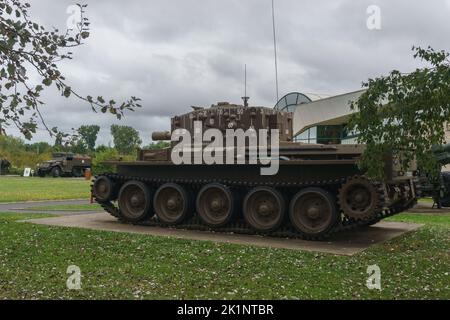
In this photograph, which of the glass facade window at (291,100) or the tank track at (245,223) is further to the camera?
the glass facade window at (291,100)

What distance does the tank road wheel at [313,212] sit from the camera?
1037 cm

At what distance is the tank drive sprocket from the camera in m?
9.67

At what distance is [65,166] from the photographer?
4772cm

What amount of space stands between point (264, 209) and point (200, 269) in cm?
373

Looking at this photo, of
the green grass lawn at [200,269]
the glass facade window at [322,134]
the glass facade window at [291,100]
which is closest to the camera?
the green grass lawn at [200,269]

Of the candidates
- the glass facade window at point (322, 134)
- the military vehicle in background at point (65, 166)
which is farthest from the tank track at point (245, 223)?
the military vehicle in background at point (65, 166)

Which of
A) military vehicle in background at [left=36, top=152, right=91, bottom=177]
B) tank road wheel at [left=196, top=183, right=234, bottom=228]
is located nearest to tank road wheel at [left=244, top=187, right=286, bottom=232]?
tank road wheel at [left=196, top=183, right=234, bottom=228]

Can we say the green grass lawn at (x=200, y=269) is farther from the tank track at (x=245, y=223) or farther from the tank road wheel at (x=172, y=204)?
the tank road wheel at (x=172, y=204)

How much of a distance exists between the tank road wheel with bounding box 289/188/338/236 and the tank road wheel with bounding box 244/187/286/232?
290mm

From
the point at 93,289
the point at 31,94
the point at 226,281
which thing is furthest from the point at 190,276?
the point at 31,94

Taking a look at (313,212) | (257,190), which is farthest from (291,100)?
(313,212)

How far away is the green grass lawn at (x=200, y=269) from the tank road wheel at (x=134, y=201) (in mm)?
2085

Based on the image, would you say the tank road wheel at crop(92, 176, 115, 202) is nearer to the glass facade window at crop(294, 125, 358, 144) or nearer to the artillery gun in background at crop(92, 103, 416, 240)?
the artillery gun in background at crop(92, 103, 416, 240)
